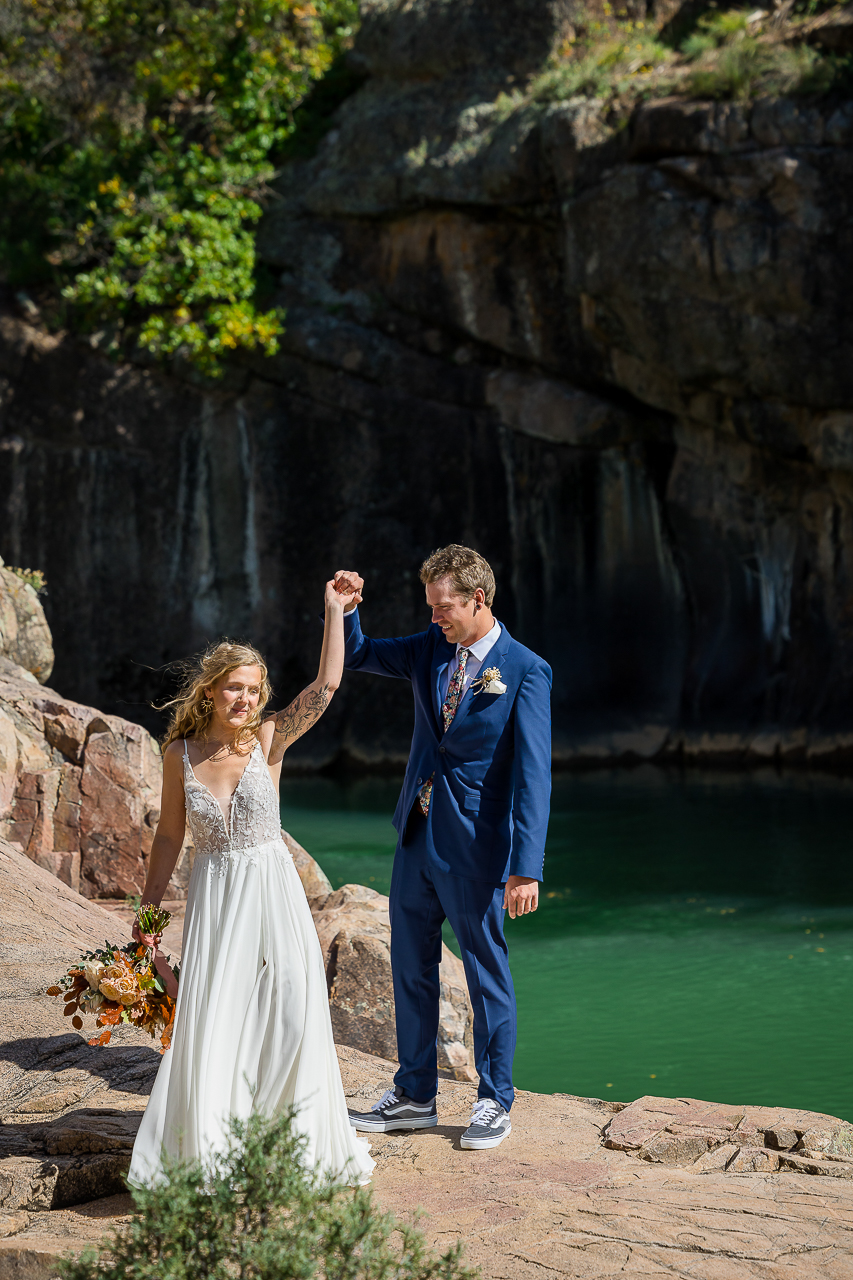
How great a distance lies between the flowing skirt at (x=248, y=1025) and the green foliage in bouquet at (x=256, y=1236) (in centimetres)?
45

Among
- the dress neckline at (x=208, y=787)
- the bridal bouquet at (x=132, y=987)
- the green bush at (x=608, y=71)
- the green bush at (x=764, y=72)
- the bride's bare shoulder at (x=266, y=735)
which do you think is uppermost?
the green bush at (x=608, y=71)

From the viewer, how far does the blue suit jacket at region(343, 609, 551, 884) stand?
3.78 m

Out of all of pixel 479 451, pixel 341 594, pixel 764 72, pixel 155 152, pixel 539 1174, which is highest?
pixel 155 152

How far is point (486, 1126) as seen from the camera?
3.71 meters

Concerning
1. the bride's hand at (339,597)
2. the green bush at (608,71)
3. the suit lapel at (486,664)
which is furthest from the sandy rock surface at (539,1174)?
the green bush at (608,71)

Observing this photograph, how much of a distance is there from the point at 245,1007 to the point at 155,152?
634 inches

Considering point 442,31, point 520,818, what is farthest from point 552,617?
point 520,818

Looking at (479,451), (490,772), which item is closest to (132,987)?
(490,772)

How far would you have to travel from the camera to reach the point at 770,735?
50.4 ft

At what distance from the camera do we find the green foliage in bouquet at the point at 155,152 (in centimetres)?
1633

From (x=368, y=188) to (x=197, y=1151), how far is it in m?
15.3

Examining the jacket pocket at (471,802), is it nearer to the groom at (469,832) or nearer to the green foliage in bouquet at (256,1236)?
the groom at (469,832)

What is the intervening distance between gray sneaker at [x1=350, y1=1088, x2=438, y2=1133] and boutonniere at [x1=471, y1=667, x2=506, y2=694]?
1357 millimetres

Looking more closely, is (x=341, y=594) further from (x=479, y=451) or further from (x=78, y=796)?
(x=479, y=451)
